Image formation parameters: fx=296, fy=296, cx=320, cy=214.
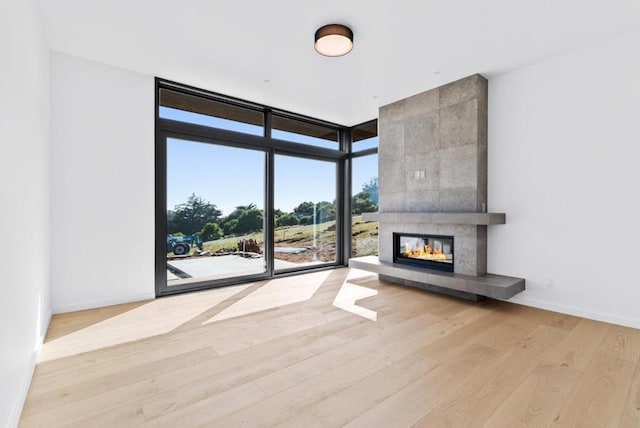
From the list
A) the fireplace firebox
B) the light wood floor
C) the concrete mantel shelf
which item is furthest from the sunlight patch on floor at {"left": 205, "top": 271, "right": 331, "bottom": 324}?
the concrete mantel shelf

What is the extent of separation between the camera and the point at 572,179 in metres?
3.10

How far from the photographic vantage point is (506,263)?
3.58m

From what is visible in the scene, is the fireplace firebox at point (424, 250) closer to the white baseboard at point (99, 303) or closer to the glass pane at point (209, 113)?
the glass pane at point (209, 113)

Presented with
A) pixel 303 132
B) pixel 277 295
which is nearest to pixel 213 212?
pixel 277 295

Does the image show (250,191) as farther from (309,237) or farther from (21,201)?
(21,201)

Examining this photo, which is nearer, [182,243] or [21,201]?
[21,201]

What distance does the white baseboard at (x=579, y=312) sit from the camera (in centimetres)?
277

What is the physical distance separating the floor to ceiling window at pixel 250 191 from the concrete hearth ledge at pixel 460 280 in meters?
1.30

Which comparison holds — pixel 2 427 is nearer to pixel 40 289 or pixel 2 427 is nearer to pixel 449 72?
pixel 40 289

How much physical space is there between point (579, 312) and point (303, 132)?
4.41 meters

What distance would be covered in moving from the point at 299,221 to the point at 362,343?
3.00 m

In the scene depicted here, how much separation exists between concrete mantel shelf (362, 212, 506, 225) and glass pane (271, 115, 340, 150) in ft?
6.23

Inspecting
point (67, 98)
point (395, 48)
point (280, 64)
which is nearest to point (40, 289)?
point (67, 98)

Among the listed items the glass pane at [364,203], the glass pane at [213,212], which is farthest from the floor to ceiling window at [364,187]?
the glass pane at [213,212]
